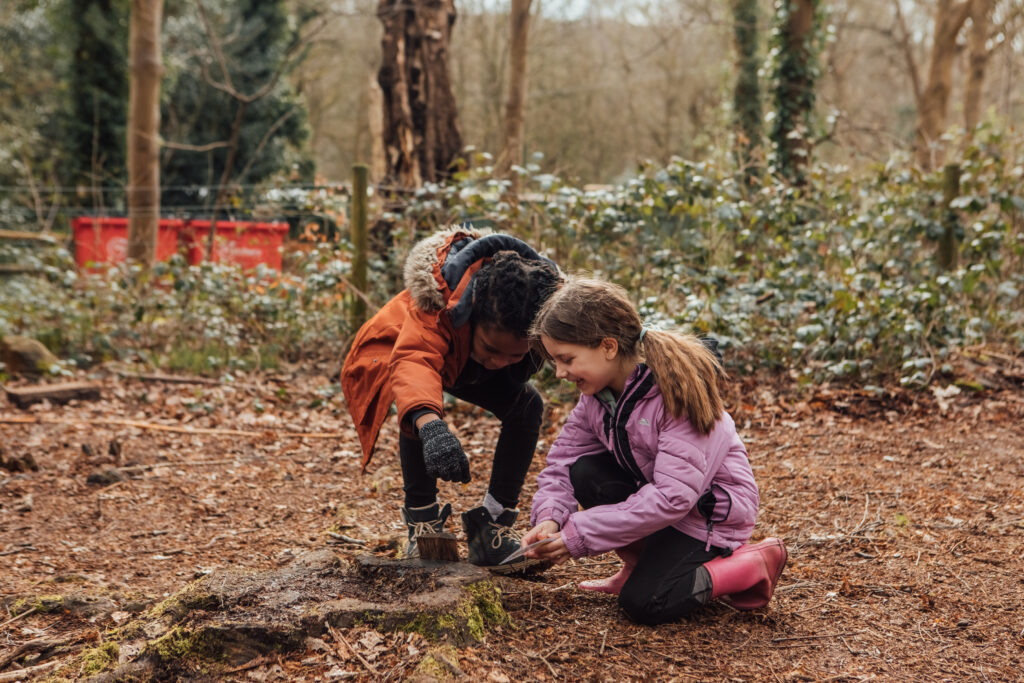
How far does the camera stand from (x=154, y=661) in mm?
2186

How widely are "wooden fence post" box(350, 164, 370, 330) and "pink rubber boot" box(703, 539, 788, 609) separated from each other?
4.14 metres

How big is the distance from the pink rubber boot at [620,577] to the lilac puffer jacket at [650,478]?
0.68ft

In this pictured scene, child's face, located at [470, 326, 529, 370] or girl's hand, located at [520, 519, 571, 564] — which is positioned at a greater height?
child's face, located at [470, 326, 529, 370]

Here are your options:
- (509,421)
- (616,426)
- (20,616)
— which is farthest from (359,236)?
(616,426)

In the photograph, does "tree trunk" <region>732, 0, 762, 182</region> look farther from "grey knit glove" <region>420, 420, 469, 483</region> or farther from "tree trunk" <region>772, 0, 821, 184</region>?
"grey knit glove" <region>420, 420, 469, 483</region>

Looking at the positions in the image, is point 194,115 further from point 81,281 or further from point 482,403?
point 482,403

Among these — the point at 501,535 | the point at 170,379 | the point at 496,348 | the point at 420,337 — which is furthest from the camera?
the point at 170,379

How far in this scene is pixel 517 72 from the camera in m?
10.7

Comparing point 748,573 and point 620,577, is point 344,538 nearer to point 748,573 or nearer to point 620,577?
point 620,577

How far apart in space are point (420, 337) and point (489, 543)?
0.75m

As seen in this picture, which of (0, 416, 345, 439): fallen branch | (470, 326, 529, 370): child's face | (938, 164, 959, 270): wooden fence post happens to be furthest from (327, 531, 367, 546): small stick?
(938, 164, 959, 270): wooden fence post

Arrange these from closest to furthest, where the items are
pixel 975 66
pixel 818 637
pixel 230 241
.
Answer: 1. pixel 818 637
2. pixel 230 241
3. pixel 975 66

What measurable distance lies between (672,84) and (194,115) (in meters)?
11.2

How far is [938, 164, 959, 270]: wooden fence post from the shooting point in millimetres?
6184
